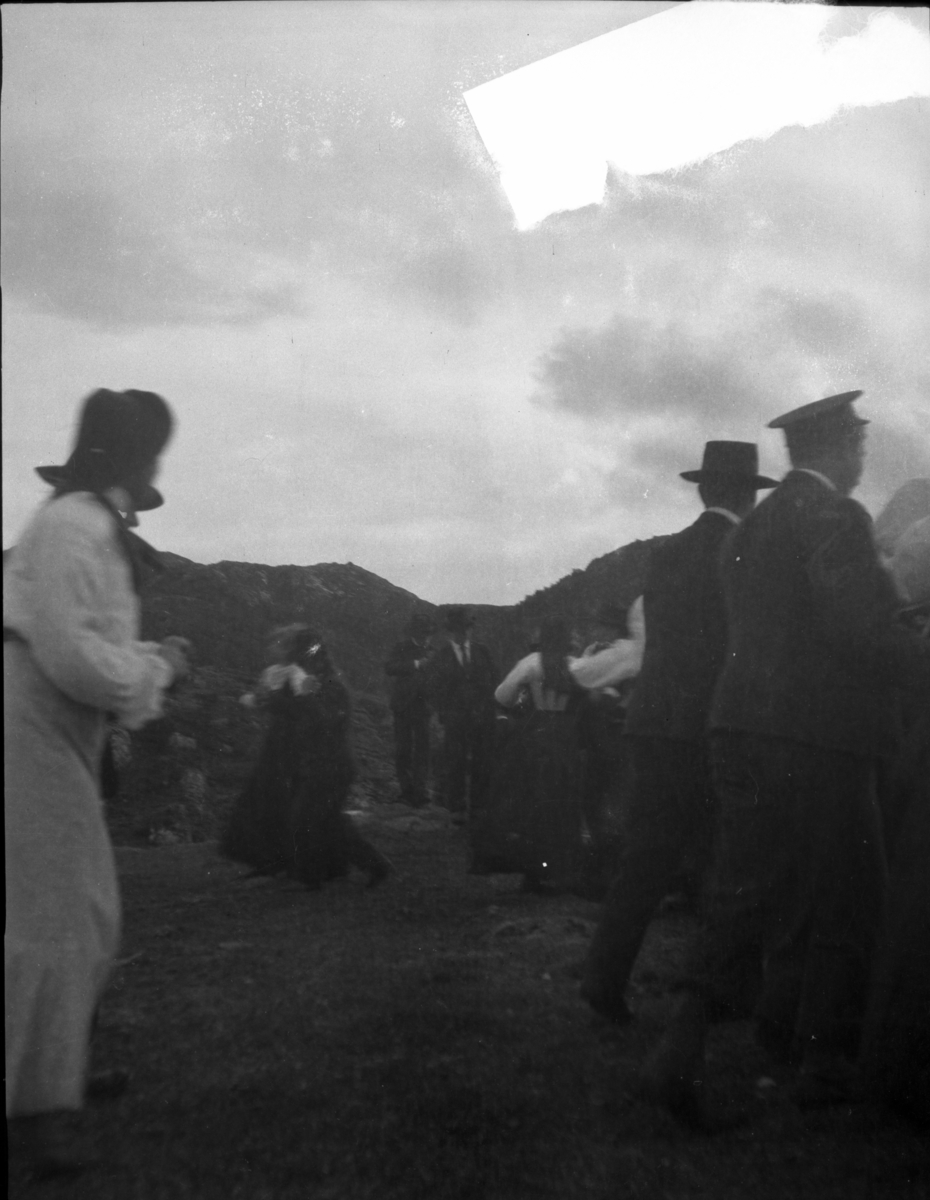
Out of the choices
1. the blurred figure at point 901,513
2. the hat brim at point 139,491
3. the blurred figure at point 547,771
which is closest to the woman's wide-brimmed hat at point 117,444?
the hat brim at point 139,491

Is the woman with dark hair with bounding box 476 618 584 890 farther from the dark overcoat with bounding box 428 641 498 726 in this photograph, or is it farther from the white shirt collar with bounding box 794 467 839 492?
the white shirt collar with bounding box 794 467 839 492

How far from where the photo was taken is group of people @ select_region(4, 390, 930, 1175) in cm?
270

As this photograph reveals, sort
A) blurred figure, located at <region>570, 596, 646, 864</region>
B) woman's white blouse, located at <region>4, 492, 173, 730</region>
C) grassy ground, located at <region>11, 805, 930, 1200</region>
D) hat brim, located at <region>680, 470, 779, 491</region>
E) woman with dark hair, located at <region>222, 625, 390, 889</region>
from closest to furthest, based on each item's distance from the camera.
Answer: woman's white blouse, located at <region>4, 492, 173, 730</region>
grassy ground, located at <region>11, 805, 930, 1200</region>
woman with dark hair, located at <region>222, 625, 390, 889</region>
blurred figure, located at <region>570, 596, 646, 864</region>
hat brim, located at <region>680, 470, 779, 491</region>

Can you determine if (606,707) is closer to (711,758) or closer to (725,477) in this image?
(711,758)

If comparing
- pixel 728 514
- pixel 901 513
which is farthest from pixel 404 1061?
pixel 901 513

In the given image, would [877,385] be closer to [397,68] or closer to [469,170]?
[469,170]

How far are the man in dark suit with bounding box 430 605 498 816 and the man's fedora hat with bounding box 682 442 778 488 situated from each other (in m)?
0.72

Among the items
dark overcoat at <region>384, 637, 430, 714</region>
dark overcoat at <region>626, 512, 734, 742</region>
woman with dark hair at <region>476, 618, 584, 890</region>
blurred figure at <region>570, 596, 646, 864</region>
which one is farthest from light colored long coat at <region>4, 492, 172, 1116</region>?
dark overcoat at <region>626, 512, 734, 742</region>

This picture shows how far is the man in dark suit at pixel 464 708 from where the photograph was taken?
285 centimetres

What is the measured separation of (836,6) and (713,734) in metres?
2.13

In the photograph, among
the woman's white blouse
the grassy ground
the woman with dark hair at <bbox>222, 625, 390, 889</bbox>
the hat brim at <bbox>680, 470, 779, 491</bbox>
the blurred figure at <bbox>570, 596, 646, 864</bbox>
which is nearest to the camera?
the woman's white blouse

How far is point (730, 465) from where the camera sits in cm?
296

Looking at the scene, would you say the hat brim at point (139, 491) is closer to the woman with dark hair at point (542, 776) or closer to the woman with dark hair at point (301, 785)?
the woman with dark hair at point (301, 785)

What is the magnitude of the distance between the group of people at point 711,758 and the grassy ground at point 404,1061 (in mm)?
73
